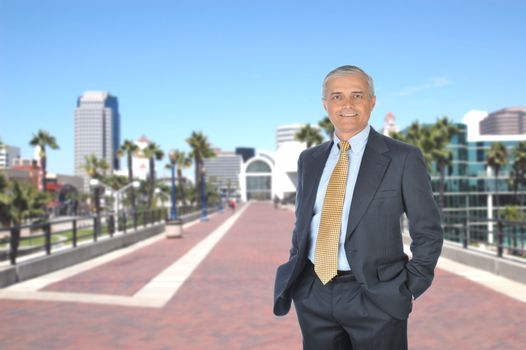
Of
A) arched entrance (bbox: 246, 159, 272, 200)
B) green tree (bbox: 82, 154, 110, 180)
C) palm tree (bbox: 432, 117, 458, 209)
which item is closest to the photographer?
palm tree (bbox: 432, 117, 458, 209)

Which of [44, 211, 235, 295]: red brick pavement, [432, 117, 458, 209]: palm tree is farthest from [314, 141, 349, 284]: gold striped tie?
[432, 117, 458, 209]: palm tree

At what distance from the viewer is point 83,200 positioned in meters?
123

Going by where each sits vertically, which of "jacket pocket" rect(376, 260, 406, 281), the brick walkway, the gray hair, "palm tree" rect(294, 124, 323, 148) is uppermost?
"palm tree" rect(294, 124, 323, 148)

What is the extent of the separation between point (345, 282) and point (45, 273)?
9.78 metres

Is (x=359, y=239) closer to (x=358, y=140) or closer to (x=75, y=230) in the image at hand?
(x=358, y=140)

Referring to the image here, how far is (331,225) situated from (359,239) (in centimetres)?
15

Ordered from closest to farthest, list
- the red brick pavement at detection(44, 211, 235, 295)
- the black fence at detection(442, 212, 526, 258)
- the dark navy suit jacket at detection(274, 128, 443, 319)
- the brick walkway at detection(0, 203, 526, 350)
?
1. the dark navy suit jacket at detection(274, 128, 443, 319)
2. the brick walkway at detection(0, 203, 526, 350)
3. the red brick pavement at detection(44, 211, 235, 295)
4. the black fence at detection(442, 212, 526, 258)

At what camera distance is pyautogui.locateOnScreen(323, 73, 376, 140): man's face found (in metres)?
2.43

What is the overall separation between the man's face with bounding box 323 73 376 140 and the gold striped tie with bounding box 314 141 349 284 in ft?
0.40

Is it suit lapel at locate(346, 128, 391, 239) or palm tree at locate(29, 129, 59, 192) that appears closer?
suit lapel at locate(346, 128, 391, 239)

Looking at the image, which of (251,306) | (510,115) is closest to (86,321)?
(251,306)

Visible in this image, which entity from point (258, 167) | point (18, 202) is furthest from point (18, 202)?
point (258, 167)

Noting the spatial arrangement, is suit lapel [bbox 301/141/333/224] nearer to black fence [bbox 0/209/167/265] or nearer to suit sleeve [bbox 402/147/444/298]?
suit sleeve [bbox 402/147/444/298]

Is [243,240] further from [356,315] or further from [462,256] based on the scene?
[356,315]
